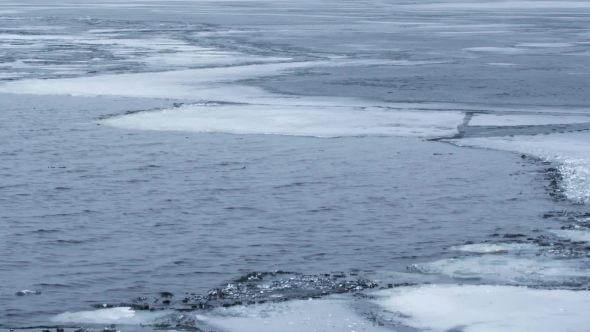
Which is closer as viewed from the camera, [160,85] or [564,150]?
[564,150]

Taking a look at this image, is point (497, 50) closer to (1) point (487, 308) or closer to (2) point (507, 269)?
(2) point (507, 269)

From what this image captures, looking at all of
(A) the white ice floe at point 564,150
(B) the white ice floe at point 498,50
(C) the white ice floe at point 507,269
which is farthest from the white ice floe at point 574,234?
(B) the white ice floe at point 498,50

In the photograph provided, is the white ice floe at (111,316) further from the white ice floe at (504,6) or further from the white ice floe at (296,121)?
the white ice floe at (504,6)

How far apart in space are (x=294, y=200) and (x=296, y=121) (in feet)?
16.5

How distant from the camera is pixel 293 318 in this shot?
6.63 metres

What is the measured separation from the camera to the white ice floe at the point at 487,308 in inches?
255

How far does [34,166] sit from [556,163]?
5.51m

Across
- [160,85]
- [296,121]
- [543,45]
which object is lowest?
[543,45]

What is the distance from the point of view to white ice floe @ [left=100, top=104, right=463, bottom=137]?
560 inches

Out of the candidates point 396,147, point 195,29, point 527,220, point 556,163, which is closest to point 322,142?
point 396,147

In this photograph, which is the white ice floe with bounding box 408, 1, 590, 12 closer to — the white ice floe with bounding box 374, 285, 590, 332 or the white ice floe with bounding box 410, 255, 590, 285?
the white ice floe with bounding box 410, 255, 590, 285

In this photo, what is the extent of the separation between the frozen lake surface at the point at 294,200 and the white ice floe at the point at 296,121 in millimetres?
56

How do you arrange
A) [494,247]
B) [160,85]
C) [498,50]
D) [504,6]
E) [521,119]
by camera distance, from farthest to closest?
[504,6], [498,50], [160,85], [521,119], [494,247]

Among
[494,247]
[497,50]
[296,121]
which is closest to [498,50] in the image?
[497,50]
